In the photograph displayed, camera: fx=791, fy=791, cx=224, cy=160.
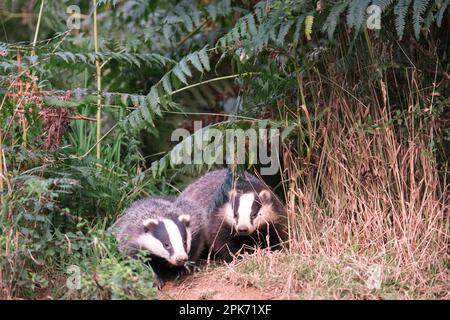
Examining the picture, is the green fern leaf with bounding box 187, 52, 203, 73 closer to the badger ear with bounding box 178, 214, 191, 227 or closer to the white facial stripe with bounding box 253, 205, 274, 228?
the badger ear with bounding box 178, 214, 191, 227

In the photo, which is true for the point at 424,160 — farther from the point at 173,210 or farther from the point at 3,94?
the point at 3,94

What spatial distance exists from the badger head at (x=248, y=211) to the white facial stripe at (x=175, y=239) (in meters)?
0.68

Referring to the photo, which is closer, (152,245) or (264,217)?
(152,245)

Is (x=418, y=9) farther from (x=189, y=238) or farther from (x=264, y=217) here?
(x=189, y=238)

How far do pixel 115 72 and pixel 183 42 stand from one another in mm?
838

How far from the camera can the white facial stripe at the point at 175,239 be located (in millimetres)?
6441

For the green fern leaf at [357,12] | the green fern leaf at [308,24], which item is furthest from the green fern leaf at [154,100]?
the green fern leaf at [357,12]

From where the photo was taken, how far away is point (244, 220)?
705cm

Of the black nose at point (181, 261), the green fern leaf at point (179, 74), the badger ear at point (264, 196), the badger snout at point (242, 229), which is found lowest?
the black nose at point (181, 261)

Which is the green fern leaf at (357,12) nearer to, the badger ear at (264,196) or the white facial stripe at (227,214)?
the badger ear at (264,196)

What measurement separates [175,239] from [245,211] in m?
0.83

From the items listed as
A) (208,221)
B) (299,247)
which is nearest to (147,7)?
(208,221)

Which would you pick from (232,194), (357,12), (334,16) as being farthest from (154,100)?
(357,12)

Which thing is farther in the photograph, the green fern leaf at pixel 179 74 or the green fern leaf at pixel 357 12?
the green fern leaf at pixel 179 74
